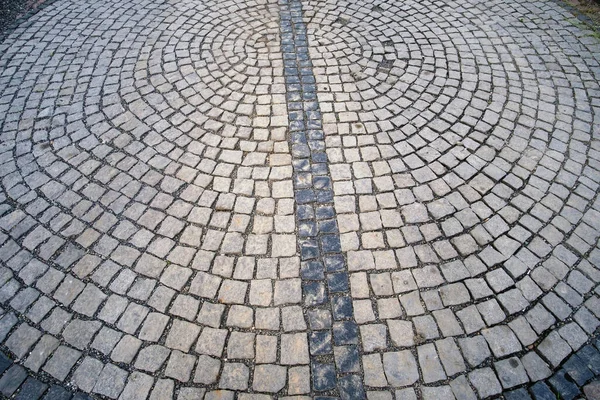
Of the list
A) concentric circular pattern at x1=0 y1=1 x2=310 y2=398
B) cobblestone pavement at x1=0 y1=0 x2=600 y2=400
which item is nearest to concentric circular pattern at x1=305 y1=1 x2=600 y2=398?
cobblestone pavement at x1=0 y1=0 x2=600 y2=400

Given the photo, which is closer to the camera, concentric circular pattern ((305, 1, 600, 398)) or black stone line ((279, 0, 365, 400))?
black stone line ((279, 0, 365, 400))

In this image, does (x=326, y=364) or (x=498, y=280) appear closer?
(x=326, y=364)

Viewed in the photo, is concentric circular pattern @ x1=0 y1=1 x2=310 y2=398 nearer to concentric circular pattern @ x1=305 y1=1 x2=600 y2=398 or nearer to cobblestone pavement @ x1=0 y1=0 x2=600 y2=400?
cobblestone pavement @ x1=0 y1=0 x2=600 y2=400

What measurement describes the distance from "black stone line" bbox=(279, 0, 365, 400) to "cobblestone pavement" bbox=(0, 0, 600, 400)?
0.02 m

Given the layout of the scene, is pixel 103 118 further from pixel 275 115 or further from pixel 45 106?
pixel 275 115

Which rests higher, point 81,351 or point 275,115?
point 275,115

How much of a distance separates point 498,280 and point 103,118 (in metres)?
5.01

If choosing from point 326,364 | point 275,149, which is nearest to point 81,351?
point 326,364

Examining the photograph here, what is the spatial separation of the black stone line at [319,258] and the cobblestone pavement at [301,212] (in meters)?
0.02

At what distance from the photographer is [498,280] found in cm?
328

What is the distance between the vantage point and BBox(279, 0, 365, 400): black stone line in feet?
9.19

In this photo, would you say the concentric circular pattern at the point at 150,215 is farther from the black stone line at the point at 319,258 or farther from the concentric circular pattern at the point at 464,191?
the concentric circular pattern at the point at 464,191

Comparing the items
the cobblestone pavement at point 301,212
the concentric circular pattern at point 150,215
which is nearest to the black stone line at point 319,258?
the cobblestone pavement at point 301,212

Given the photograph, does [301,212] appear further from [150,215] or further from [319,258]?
[150,215]
